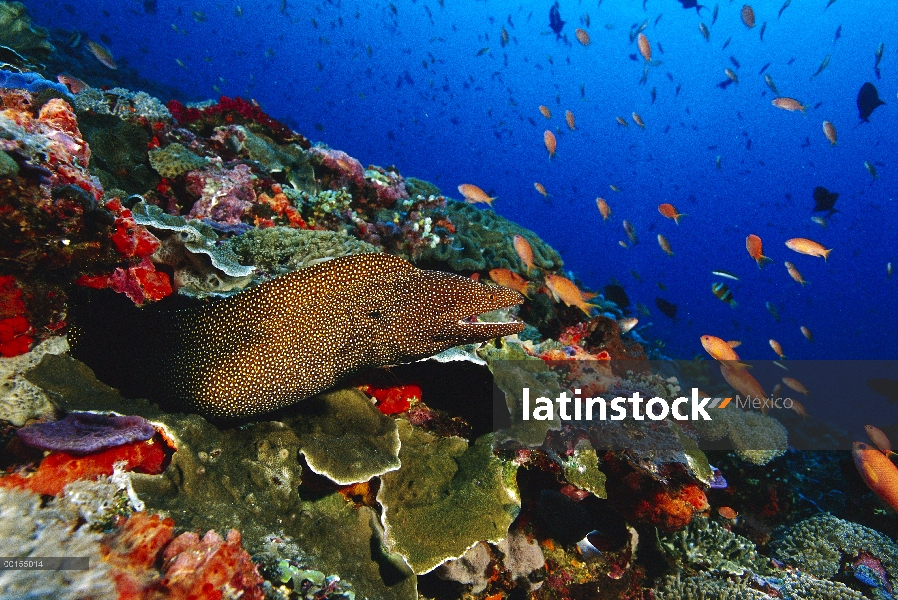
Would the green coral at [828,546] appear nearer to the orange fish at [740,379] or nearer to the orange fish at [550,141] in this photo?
the orange fish at [740,379]

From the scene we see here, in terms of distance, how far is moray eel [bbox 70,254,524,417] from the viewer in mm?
3119

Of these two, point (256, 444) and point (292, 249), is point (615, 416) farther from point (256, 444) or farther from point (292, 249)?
point (292, 249)

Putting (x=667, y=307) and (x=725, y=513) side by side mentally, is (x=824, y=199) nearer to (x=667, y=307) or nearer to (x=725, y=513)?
(x=667, y=307)

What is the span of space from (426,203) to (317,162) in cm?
235

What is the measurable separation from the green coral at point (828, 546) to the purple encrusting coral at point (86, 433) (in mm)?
8597

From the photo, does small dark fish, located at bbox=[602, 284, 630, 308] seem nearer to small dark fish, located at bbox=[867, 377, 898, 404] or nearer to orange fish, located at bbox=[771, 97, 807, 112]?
orange fish, located at bbox=[771, 97, 807, 112]

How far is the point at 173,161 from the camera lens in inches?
249

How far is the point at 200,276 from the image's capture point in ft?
12.9

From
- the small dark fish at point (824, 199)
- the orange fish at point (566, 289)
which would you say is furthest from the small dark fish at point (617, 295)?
the small dark fish at point (824, 199)

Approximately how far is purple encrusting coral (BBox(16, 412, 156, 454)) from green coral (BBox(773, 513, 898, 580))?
8.60 m

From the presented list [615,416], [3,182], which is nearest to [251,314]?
[3,182]

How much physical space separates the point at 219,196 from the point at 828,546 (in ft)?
34.8

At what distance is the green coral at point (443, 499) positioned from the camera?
3445 mm

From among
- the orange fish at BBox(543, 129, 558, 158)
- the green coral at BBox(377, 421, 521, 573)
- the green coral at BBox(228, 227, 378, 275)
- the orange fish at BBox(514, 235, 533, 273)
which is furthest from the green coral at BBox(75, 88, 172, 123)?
the orange fish at BBox(543, 129, 558, 158)
